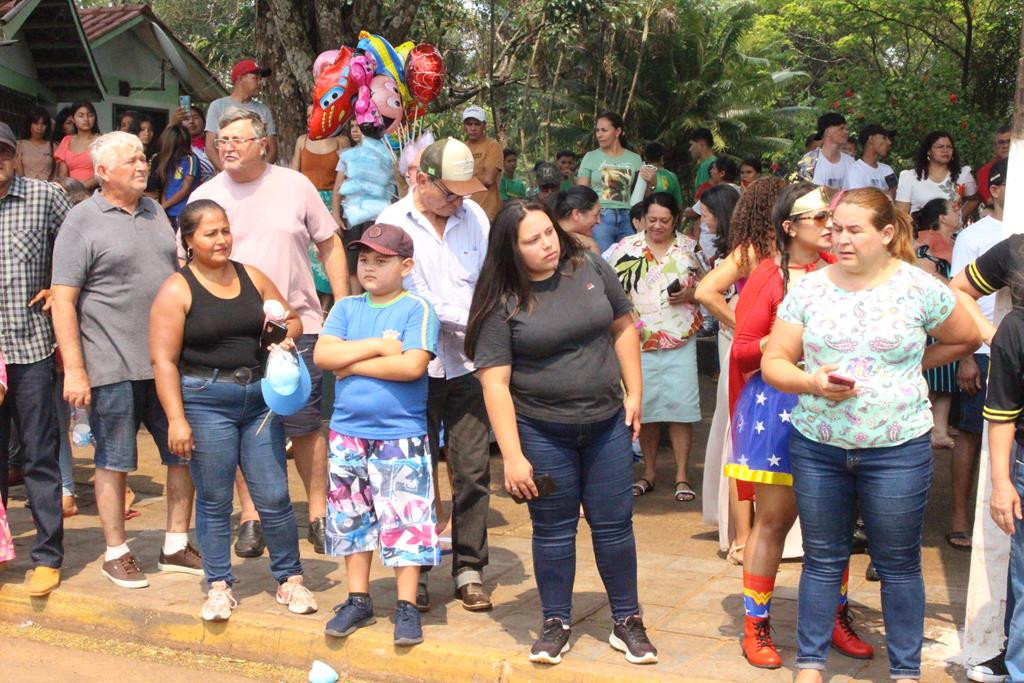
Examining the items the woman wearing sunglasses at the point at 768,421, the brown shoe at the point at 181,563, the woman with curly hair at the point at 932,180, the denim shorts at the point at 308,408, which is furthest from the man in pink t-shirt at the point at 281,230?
the woman with curly hair at the point at 932,180

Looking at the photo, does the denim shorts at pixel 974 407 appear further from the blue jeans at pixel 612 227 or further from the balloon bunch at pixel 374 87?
the blue jeans at pixel 612 227

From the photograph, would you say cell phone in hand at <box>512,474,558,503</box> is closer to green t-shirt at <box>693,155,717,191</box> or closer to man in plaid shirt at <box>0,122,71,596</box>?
man in plaid shirt at <box>0,122,71,596</box>

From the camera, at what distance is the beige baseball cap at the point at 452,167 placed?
5746 millimetres

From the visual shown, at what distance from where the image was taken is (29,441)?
6.29m

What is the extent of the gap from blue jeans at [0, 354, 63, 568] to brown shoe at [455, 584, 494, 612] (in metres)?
2.07

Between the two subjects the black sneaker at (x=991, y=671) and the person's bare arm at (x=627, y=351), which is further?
the person's bare arm at (x=627, y=351)

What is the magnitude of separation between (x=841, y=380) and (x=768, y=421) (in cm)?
97

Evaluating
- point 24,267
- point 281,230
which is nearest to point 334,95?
point 281,230

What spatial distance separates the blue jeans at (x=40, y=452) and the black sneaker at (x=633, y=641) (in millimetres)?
2872

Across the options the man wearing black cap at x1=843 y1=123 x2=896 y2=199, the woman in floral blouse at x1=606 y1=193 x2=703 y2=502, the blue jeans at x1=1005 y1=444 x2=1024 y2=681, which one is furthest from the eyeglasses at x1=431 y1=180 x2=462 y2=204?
the man wearing black cap at x1=843 y1=123 x2=896 y2=199

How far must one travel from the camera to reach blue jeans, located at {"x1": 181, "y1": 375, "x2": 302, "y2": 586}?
5707 mm

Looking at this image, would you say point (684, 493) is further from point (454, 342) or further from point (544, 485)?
point (544, 485)

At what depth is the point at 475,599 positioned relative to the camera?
18.9 ft

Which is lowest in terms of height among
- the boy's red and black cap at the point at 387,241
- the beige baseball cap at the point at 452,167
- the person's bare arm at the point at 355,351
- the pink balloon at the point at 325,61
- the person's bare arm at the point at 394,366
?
the person's bare arm at the point at 394,366
